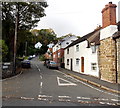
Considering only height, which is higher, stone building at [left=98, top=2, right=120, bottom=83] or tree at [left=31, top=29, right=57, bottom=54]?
tree at [left=31, top=29, right=57, bottom=54]

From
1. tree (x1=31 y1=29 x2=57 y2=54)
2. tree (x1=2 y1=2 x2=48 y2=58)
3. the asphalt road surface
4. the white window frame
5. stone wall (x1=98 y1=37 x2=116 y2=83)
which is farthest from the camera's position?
tree (x1=31 y1=29 x2=57 y2=54)

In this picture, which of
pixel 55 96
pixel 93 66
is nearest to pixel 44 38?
pixel 93 66

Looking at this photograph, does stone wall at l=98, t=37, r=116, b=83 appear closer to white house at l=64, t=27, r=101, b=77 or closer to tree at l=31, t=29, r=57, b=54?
white house at l=64, t=27, r=101, b=77

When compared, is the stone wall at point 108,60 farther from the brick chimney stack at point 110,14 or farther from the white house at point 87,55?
the white house at point 87,55

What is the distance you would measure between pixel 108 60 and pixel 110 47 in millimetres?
1254

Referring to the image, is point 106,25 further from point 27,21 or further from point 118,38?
point 27,21

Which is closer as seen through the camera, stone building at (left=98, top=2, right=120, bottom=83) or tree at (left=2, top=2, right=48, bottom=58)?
stone building at (left=98, top=2, right=120, bottom=83)

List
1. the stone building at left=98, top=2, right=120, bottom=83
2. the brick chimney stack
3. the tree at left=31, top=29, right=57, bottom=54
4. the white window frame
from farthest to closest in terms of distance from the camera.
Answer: the tree at left=31, top=29, right=57, bottom=54 < the white window frame < the brick chimney stack < the stone building at left=98, top=2, right=120, bottom=83

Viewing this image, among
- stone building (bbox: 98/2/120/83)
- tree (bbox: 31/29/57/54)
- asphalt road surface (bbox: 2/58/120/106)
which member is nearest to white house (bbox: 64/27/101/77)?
stone building (bbox: 98/2/120/83)

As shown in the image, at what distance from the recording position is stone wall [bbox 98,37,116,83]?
13844mm

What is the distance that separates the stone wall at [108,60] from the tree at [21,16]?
1376cm

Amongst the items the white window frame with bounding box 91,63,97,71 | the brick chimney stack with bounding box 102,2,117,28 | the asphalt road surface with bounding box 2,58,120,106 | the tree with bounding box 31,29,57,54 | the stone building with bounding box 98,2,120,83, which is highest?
the tree with bounding box 31,29,57,54

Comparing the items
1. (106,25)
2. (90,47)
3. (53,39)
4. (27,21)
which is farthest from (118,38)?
(53,39)

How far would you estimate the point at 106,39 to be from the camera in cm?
1494
